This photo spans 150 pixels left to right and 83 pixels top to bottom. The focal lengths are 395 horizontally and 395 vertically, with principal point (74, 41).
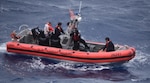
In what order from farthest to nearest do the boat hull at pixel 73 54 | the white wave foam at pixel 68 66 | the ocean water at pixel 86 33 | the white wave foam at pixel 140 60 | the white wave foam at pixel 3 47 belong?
the white wave foam at pixel 3 47 → the white wave foam at pixel 140 60 → the white wave foam at pixel 68 66 → the boat hull at pixel 73 54 → the ocean water at pixel 86 33

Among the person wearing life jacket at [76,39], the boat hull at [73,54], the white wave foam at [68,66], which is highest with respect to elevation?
the person wearing life jacket at [76,39]

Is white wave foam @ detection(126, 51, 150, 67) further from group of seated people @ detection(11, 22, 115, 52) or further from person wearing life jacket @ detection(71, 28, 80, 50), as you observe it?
person wearing life jacket @ detection(71, 28, 80, 50)

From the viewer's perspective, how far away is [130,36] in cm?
2161

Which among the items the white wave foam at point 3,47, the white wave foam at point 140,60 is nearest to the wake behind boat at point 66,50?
the white wave foam at point 3,47

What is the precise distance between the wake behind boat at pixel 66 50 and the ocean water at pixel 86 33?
40 centimetres

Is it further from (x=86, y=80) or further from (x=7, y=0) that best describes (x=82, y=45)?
(x=7, y=0)

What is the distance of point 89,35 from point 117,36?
5.01 ft

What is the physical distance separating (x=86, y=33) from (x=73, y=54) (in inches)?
187

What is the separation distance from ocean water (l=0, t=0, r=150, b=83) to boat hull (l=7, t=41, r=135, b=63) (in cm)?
36

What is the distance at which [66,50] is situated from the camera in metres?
17.3

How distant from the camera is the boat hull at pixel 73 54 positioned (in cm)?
1703

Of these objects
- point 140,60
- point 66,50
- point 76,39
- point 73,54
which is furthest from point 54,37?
point 140,60

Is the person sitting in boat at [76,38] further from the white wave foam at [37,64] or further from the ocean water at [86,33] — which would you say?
the white wave foam at [37,64]

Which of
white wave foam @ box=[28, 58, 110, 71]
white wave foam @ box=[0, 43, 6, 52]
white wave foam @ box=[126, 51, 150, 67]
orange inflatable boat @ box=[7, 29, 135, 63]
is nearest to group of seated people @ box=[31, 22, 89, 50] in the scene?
orange inflatable boat @ box=[7, 29, 135, 63]
